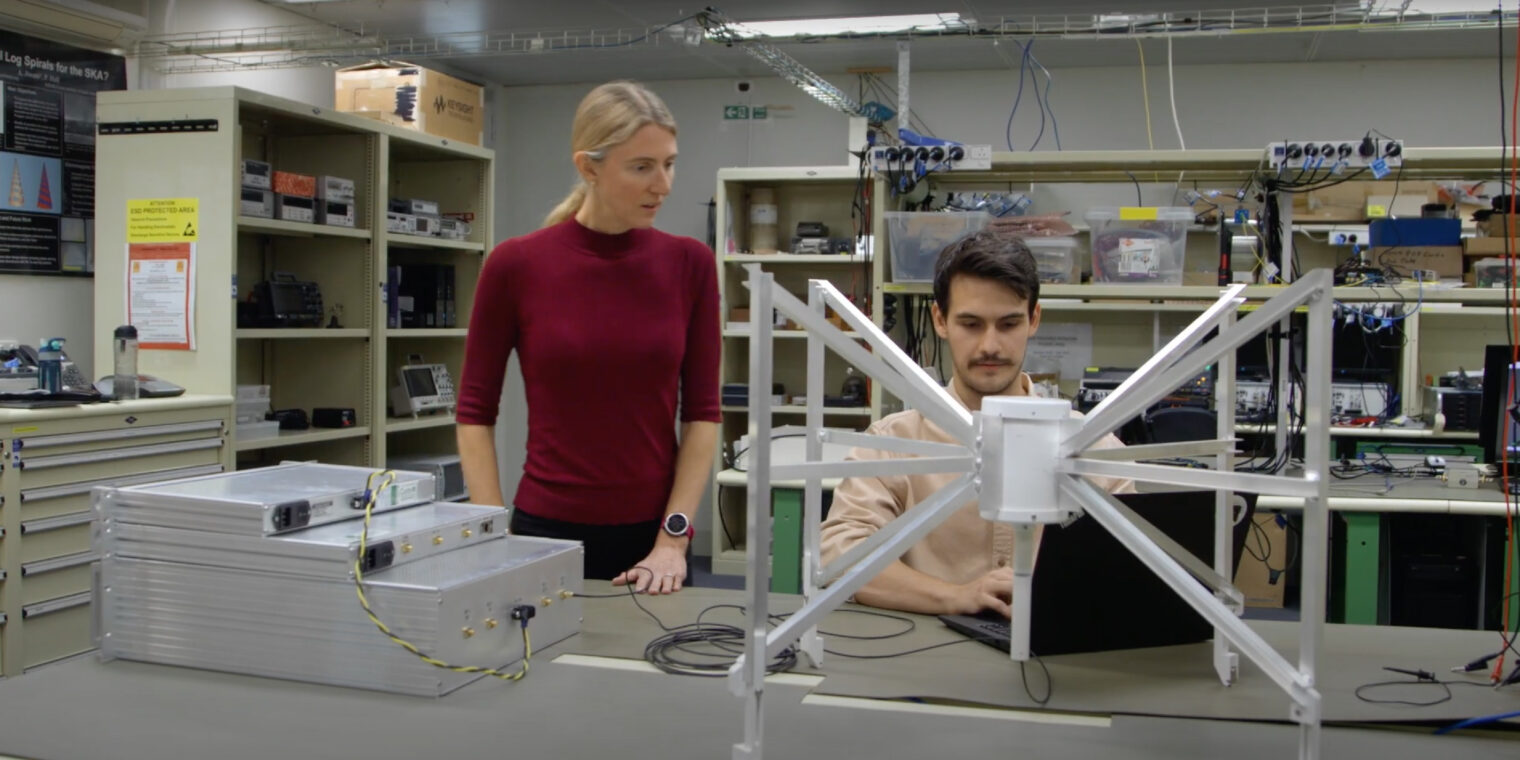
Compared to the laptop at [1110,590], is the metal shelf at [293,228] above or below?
above

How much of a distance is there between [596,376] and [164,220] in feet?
7.26

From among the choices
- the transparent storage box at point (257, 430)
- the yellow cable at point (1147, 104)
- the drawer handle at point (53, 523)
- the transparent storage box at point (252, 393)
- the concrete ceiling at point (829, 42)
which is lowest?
the drawer handle at point (53, 523)

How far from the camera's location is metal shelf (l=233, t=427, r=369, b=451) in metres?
3.40

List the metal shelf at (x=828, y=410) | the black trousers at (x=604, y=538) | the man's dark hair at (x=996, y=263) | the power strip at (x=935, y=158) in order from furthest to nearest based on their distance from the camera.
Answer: the metal shelf at (x=828, y=410) → the power strip at (x=935, y=158) → the black trousers at (x=604, y=538) → the man's dark hair at (x=996, y=263)

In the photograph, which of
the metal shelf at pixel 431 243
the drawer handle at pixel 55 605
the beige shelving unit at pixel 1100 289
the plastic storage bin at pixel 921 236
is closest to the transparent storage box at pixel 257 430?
the drawer handle at pixel 55 605

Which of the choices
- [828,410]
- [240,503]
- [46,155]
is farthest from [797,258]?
[240,503]

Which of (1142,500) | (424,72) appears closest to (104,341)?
(424,72)

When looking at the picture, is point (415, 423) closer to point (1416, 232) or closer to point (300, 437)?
point (300, 437)

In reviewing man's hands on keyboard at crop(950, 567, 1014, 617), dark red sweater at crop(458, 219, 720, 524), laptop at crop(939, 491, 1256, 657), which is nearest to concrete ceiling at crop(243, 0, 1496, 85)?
dark red sweater at crop(458, 219, 720, 524)

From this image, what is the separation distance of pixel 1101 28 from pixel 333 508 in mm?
3234

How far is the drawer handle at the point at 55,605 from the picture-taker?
108 inches

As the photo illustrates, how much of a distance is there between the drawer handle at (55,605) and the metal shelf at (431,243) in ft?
5.03

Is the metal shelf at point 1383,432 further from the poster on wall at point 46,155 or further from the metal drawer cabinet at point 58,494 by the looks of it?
the poster on wall at point 46,155

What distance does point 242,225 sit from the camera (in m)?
3.29
